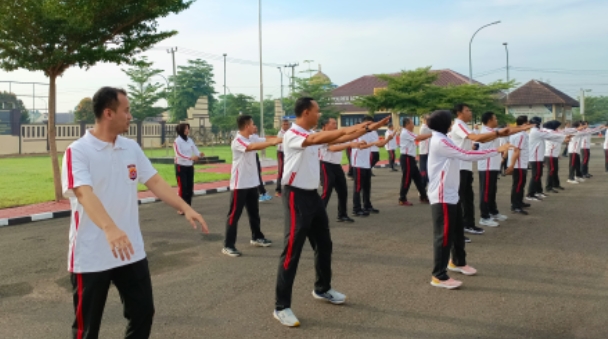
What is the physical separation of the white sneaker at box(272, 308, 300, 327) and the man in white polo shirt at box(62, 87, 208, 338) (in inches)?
60.5

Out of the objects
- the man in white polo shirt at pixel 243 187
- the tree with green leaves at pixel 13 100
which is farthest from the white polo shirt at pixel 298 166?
the tree with green leaves at pixel 13 100

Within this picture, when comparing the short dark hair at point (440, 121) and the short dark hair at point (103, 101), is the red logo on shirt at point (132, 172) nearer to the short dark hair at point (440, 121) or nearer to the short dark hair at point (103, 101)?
the short dark hair at point (103, 101)

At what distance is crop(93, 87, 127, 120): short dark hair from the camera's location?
325cm

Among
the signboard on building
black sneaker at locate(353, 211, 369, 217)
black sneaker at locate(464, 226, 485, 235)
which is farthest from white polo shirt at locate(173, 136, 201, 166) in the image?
the signboard on building

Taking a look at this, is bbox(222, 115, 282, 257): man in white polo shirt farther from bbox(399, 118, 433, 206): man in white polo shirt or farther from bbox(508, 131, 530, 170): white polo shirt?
bbox(508, 131, 530, 170): white polo shirt

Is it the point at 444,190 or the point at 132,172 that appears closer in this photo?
the point at 132,172

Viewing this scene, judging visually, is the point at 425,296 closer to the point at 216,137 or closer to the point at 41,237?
the point at 41,237

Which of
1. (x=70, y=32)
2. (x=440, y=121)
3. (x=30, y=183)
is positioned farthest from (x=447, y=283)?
(x=30, y=183)

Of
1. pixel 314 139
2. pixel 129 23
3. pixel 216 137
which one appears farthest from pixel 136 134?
pixel 314 139

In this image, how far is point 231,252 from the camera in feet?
23.6

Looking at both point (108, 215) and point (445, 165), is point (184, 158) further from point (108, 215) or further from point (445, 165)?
point (108, 215)

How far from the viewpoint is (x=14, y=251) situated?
7789 mm

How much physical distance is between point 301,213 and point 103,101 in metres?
2.10

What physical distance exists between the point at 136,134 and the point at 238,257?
34646mm
